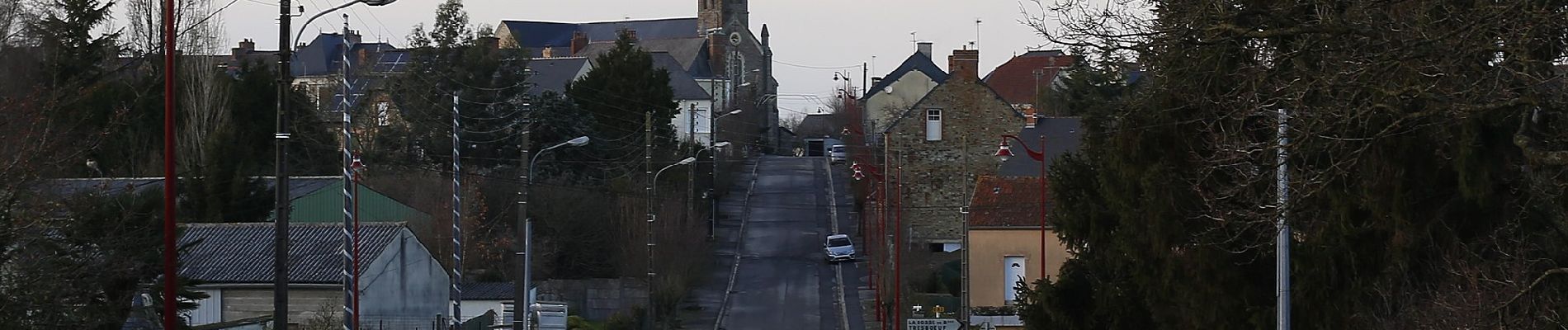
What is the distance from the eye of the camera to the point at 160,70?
41375mm

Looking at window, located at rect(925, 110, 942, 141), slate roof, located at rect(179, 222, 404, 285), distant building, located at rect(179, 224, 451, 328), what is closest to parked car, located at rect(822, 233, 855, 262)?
window, located at rect(925, 110, 942, 141)

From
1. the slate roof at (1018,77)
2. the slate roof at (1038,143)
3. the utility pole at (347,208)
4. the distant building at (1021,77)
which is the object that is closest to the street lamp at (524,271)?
the utility pole at (347,208)

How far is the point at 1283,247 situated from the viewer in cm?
1289

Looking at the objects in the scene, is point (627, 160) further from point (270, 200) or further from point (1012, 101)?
point (1012, 101)

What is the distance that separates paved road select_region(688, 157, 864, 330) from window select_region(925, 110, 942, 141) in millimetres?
4951

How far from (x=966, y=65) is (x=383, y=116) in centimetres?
1868

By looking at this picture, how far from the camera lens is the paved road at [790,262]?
41.5 meters

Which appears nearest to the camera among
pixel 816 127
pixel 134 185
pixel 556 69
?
pixel 134 185

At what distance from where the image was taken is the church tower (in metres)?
108

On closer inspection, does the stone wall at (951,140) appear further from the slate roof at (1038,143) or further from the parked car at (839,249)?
the parked car at (839,249)

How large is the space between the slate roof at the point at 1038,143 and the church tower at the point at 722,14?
60.2 m

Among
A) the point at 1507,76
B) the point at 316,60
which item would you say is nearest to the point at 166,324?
the point at 1507,76

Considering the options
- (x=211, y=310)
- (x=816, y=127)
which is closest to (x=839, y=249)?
(x=211, y=310)

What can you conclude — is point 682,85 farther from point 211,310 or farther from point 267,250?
point 211,310
